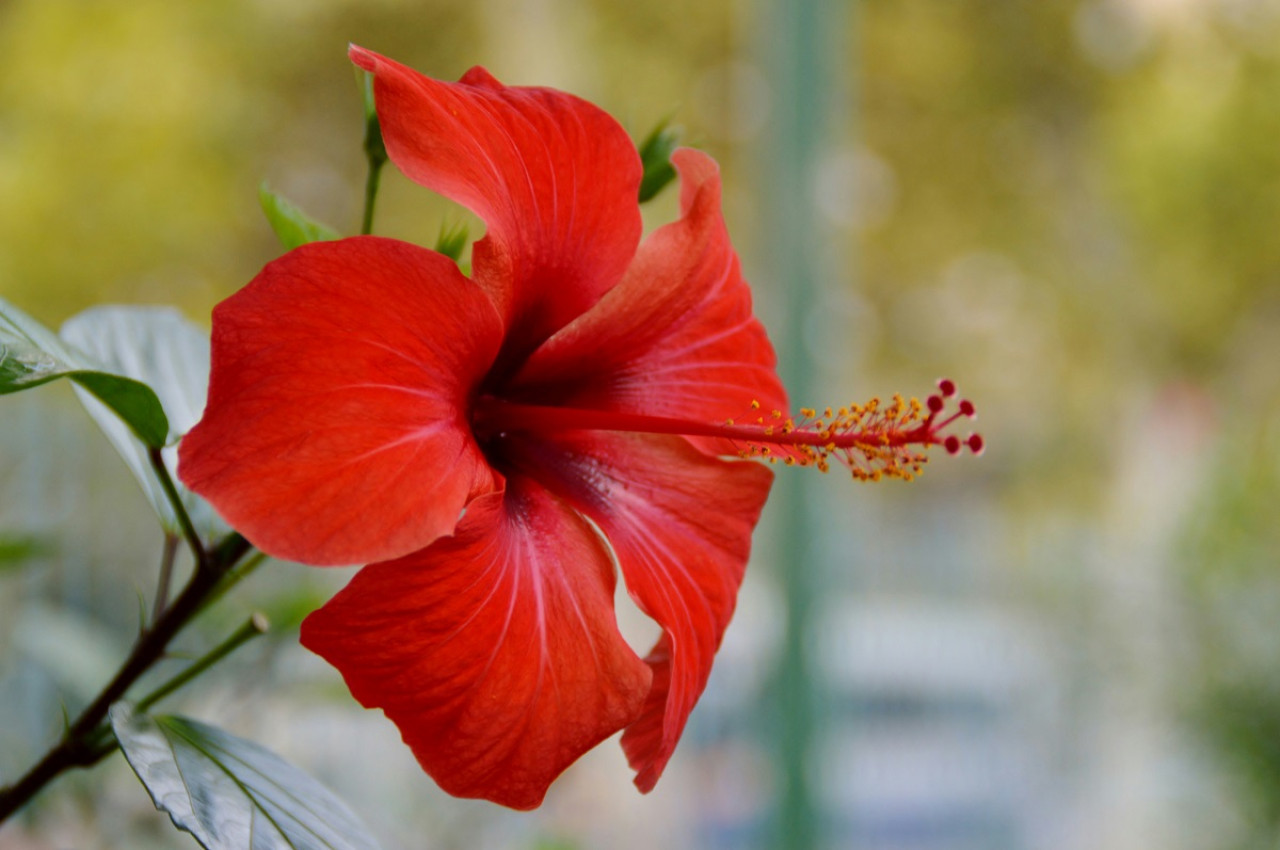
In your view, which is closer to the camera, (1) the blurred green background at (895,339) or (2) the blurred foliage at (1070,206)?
(1) the blurred green background at (895,339)

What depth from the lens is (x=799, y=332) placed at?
2410mm

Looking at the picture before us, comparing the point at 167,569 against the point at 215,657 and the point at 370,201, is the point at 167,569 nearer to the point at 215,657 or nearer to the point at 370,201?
the point at 215,657

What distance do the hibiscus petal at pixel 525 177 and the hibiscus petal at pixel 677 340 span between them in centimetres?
1

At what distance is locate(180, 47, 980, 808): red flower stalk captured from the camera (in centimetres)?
32

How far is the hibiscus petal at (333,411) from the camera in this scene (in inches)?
12.2

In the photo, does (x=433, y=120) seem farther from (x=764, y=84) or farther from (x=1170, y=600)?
(x=1170, y=600)

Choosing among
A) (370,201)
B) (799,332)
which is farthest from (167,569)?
(799,332)

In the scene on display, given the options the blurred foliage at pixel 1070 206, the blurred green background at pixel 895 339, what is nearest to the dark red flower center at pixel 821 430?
the blurred green background at pixel 895 339

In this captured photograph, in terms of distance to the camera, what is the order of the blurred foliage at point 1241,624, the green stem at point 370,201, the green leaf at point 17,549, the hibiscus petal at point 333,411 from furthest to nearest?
the blurred foliage at point 1241,624 < the green leaf at point 17,549 < the green stem at point 370,201 < the hibiscus petal at point 333,411

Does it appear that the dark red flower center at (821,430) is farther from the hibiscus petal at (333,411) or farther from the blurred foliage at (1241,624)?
the blurred foliage at (1241,624)

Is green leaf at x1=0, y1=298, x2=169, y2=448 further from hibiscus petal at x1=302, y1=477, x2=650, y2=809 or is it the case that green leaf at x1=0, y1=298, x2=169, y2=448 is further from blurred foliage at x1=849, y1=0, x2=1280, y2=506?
blurred foliage at x1=849, y1=0, x2=1280, y2=506

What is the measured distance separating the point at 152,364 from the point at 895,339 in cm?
389

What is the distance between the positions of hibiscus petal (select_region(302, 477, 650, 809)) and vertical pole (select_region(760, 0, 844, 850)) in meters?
2.06

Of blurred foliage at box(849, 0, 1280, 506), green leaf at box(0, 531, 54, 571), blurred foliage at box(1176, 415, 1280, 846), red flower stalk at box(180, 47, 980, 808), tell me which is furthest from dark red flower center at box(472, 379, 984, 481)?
blurred foliage at box(849, 0, 1280, 506)
